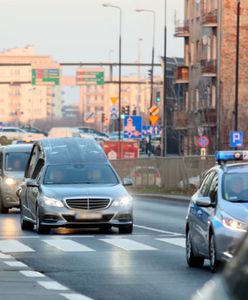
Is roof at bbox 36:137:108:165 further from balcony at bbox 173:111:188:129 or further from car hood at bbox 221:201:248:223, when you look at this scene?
balcony at bbox 173:111:188:129

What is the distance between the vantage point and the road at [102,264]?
A: 1312 cm

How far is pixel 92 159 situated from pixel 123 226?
2.59m

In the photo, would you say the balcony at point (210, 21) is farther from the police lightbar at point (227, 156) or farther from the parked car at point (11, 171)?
the police lightbar at point (227, 156)

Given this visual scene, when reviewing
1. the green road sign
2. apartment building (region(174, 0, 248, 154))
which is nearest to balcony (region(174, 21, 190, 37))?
apartment building (region(174, 0, 248, 154))

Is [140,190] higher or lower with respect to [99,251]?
lower

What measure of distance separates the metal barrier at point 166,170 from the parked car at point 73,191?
2072 cm

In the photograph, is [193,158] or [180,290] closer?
[180,290]

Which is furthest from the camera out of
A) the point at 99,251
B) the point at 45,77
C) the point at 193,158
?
the point at 45,77

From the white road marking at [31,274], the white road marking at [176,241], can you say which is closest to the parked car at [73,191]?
the white road marking at [176,241]

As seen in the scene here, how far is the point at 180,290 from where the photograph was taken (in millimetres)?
13070

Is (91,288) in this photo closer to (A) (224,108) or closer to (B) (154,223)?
(B) (154,223)

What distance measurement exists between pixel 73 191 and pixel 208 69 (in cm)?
5843

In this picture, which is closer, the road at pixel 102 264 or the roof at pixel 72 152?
the road at pixel 102 264

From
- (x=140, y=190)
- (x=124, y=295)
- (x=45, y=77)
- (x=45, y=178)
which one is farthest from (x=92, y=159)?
(x=45, y=77)
